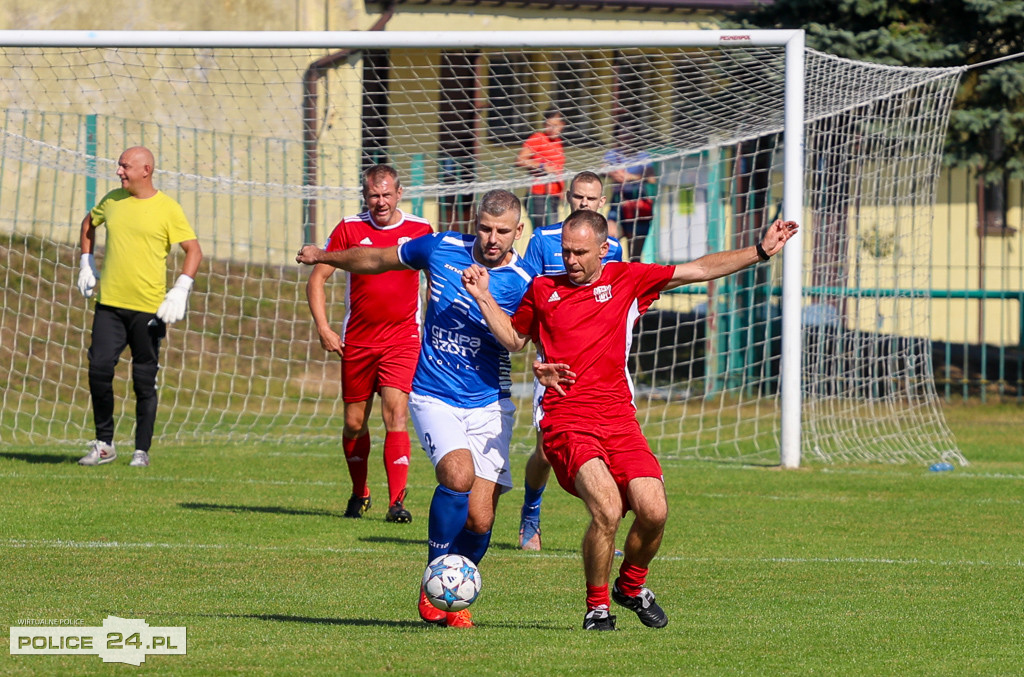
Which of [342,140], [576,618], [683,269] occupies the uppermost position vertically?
[342,140]

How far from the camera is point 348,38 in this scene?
38.7ft

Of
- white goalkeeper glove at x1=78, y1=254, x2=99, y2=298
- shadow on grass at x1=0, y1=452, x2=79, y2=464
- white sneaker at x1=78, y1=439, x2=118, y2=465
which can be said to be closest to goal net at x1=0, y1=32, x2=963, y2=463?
shadow on grass at x1=0, y1=452, x2=79, y2=464

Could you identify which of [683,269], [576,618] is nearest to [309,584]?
[576,618]

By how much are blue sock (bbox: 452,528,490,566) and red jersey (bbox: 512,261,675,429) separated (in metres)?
0.64

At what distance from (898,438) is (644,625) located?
911 centimetres

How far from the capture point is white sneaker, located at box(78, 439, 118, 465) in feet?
40.0

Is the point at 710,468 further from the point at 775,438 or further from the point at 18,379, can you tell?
the point at 18,379

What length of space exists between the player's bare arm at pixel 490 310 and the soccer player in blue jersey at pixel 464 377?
0.26 m

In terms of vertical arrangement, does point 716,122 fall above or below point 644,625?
above

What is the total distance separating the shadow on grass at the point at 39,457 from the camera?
495 inches

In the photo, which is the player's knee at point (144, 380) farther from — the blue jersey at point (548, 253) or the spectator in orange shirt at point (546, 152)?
the blue jersey at point (548, 253)

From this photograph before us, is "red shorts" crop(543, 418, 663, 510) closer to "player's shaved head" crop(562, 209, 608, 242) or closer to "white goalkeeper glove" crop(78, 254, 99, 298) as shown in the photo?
"player's shaved head" crop(562, 209, 608, 242)

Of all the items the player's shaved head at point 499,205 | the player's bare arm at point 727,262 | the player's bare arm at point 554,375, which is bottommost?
the player's bare arm at point 554,375

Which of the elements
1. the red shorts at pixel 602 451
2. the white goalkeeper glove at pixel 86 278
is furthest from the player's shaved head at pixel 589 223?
the white goalkeeper glove at pixel 86 278
